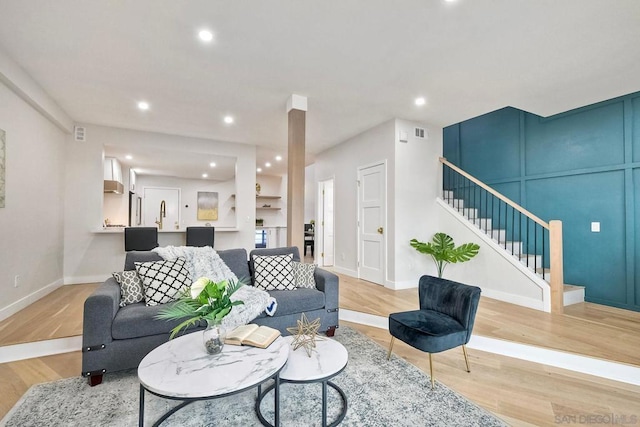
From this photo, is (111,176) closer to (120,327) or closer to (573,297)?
(120,327)

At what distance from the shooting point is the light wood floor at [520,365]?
1.95 meters

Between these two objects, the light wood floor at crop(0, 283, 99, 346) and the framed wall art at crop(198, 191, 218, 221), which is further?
the framed wall art at crop(198, 191, 218, 221)

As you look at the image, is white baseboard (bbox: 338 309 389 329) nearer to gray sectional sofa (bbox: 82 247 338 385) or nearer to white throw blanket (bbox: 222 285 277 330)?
gray sectional sofa (bbox: 82 247 338 385)

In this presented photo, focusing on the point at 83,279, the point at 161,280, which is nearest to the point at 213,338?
the point at 161,280

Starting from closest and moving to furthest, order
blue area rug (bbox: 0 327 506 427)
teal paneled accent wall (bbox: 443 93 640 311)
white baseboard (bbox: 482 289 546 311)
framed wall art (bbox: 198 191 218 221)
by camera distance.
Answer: blue area rug (bbox: 0 327 506 427) → white baseboard (bbox: 482 289 546 311) → teal paneled accent wall (bbox: 443 93 640 311) → framed wall art (bbox: 198 191 218 221)

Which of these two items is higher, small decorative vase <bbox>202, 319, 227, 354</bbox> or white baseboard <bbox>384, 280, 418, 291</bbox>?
small decorative vase <bbox>202, 319, 227, 354</bbox>

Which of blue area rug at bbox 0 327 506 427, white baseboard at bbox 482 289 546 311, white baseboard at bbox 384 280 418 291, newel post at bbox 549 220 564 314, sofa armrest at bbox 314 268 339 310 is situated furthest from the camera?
white baseboard at bbox 384 280 418 291

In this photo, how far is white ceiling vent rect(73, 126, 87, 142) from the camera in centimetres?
487

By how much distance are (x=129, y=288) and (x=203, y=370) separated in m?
1.46

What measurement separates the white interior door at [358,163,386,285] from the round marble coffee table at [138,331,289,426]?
10.9 ft

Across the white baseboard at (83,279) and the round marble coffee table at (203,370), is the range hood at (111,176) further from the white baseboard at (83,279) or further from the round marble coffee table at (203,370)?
the round marble coffee table at (203,370)

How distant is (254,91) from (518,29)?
2742 millimetres

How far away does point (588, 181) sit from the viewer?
13.6 feet

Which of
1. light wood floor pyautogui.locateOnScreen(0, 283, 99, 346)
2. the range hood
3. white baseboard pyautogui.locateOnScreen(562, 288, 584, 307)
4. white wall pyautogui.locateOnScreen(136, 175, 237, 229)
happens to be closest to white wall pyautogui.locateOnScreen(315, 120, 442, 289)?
white baseboard pyautogui.locateOnScreen(562, 288, 584, 307)
